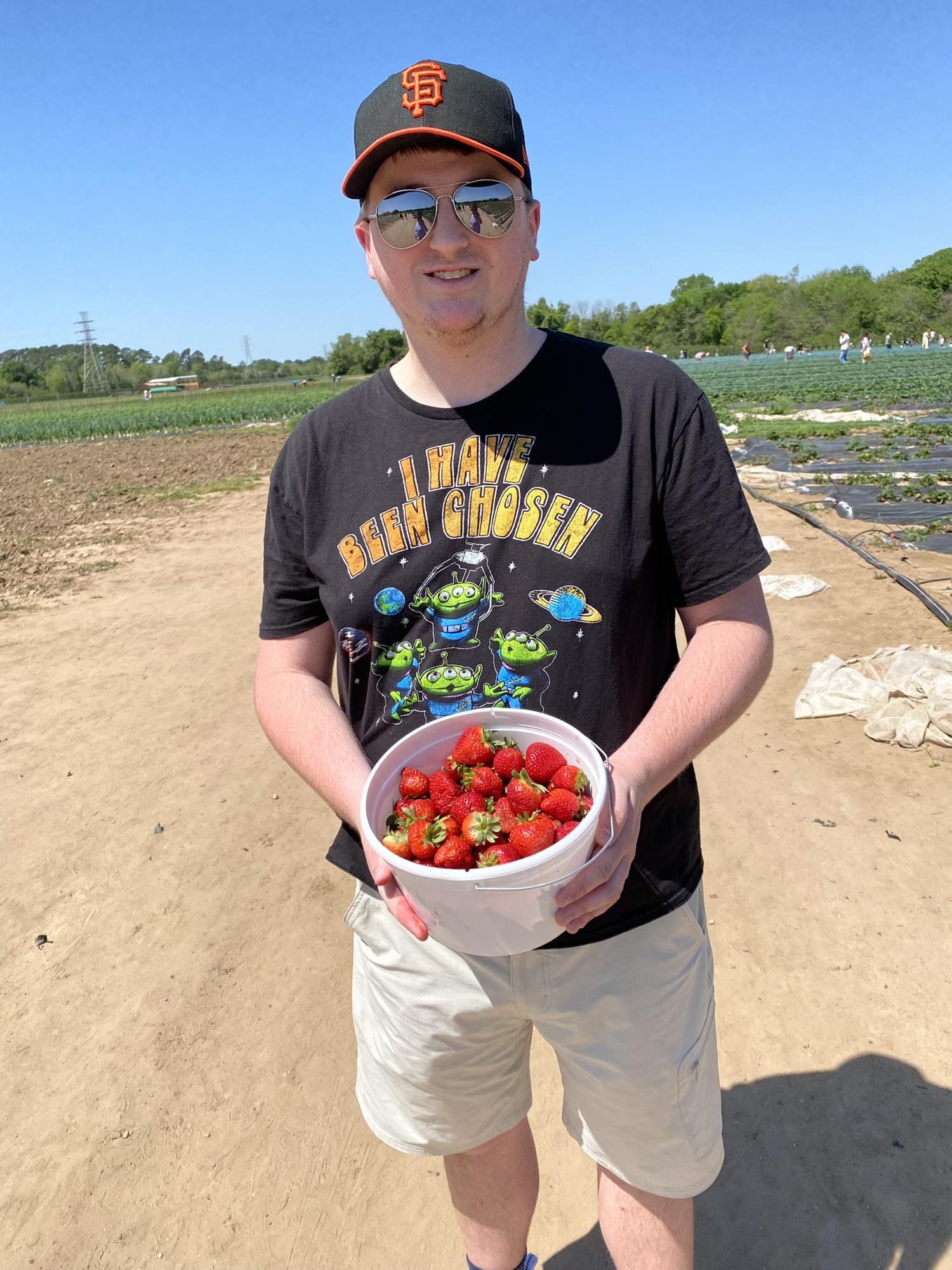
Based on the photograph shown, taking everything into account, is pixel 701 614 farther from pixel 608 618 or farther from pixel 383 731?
pixel 383 731

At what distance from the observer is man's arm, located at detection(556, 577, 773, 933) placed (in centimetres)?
116

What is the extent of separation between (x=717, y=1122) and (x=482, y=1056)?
452 mm

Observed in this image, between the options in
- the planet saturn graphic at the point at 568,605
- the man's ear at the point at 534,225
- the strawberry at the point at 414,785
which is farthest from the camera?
the man's ear at the point at 534,225

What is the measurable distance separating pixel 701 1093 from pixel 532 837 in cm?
71

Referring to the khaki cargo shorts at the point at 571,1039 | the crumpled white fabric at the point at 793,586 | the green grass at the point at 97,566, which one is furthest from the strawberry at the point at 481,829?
the green grass at the point at 97,566

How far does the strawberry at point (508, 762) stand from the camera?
4.08 ft

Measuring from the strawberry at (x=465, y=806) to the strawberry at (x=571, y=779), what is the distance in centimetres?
12

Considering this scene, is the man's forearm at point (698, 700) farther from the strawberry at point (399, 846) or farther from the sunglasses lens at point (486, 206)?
the sunglasses lens at point (486, 206)

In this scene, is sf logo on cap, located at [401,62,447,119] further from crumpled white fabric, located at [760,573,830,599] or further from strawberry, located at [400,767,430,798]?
crumpled white fabric, located at [760,573,830,599]

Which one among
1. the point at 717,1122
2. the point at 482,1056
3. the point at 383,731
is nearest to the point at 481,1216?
the point at 482,1056

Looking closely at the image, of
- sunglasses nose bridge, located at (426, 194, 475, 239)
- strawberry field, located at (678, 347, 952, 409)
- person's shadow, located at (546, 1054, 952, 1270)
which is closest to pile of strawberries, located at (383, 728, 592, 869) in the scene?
sunglasses nose bridge, located at (426, 194, 475, 239)

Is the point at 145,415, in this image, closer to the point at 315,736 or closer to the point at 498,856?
the point at 315,736

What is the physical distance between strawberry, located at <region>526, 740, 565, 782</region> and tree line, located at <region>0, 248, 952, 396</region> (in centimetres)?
6325

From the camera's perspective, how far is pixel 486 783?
1.24 metres
